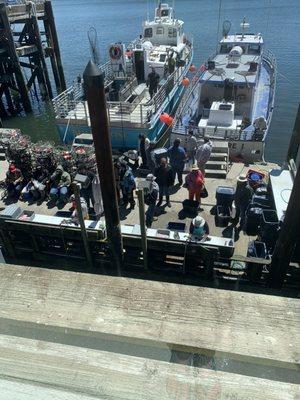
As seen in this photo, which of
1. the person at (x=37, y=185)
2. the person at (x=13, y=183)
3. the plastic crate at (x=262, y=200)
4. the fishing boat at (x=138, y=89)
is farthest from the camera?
the fishing boat at (x=138, y=89)

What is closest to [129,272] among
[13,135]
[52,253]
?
[52,253]

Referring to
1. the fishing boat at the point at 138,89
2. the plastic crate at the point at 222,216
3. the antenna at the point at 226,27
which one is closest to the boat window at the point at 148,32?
the fishing boat at the point at 138,89

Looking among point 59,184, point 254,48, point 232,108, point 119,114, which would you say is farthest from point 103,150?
point 254,48

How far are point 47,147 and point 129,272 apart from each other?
17.0 ft

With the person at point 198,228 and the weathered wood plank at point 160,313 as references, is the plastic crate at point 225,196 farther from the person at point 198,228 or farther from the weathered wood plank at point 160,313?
the weathered wood plank at point 160,313

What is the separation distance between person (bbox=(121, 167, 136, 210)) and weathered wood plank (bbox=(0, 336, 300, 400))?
747cm

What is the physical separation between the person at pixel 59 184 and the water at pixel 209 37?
11.0 meters

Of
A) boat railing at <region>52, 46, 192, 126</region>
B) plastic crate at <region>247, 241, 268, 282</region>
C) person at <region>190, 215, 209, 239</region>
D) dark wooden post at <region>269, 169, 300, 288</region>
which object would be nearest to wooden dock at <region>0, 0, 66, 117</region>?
boat railing at <region>52, 46, 192, 126</region>

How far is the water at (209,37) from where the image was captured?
837 inches

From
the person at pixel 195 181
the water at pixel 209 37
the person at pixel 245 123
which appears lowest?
the water at pixel 209 37

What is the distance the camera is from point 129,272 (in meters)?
7.84

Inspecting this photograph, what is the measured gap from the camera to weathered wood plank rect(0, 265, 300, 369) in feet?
5.38

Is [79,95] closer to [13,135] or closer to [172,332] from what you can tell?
[13,135]

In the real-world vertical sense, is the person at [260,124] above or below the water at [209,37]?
above
